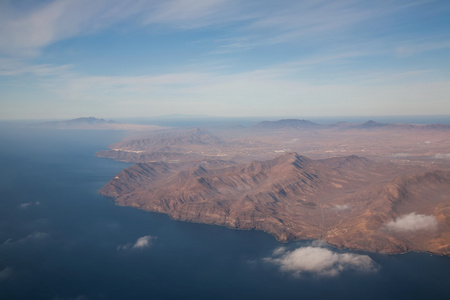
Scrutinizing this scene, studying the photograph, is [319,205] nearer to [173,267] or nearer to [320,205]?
[320,205]

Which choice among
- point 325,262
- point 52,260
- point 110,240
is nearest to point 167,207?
point 110,240

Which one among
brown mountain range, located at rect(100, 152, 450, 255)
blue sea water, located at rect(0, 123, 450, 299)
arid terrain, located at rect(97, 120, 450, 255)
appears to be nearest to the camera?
blue sea water, located at rect(0, 123, 450, 299)

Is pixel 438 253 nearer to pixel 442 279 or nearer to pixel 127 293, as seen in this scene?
pixel 442 279

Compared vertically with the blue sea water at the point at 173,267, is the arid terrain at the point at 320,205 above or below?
above

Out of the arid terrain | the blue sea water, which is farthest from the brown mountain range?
the blue sea water

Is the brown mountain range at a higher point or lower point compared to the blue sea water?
higher

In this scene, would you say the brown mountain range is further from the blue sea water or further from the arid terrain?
the blue sea water

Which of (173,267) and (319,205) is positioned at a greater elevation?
(319,205)

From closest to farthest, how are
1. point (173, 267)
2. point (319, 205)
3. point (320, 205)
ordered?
point (173, 267), point (320, 205), point (319, 205)

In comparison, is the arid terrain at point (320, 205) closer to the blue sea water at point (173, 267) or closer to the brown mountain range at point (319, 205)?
the brown mountain range at point (319, 205)

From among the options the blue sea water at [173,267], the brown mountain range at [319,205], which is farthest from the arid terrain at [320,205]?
the blue sea water at [173,267]

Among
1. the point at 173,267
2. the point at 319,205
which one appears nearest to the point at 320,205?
the point at 319,205
